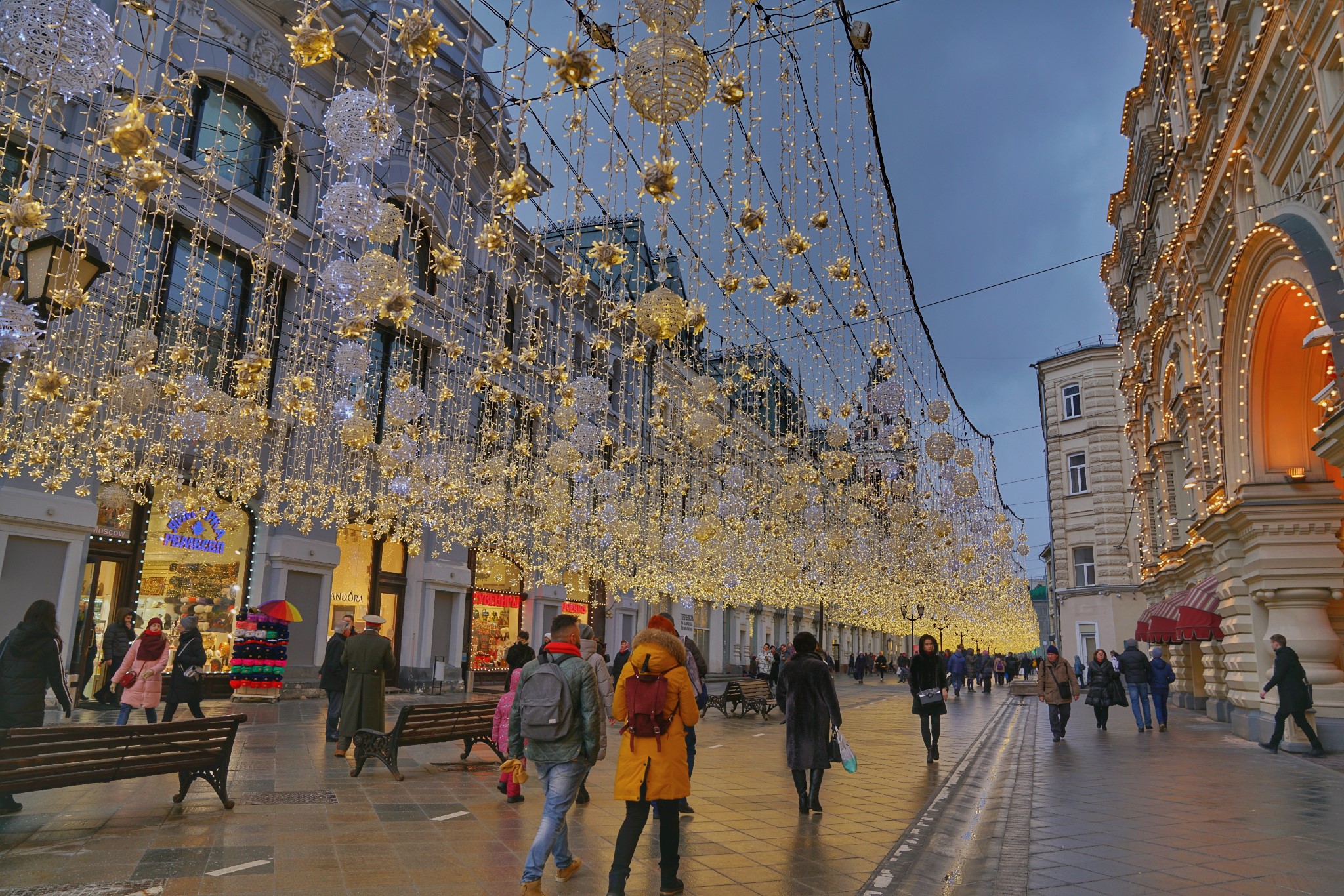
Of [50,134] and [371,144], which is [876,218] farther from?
[50,134]

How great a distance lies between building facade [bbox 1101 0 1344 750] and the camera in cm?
998

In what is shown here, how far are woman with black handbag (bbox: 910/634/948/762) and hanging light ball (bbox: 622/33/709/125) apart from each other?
29.0 feet

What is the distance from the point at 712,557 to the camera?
26625 millimetres

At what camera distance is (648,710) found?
5.41 m

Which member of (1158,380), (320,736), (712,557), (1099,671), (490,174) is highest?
(490,174)

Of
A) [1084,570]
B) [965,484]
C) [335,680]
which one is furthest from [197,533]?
[1084,570]

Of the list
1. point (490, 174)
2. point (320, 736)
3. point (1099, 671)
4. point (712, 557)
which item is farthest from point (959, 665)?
point (320, 736)

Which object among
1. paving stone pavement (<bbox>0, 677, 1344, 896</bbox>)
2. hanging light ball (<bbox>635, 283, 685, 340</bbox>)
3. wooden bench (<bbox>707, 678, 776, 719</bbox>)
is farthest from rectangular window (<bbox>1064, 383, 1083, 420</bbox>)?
hanging light ball (<bbox>635, 283, 685, 340</bbox>)

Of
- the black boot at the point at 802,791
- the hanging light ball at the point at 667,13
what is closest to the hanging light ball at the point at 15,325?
the hanging light ball at the point at 667,13

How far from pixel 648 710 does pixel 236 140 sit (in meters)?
18.1

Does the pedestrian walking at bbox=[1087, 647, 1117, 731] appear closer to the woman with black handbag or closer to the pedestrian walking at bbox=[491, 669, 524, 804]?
the woman with black handbag

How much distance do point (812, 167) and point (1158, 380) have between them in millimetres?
20613

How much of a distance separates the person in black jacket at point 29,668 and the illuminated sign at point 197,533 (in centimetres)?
1033

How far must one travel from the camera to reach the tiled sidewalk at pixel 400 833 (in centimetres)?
549
